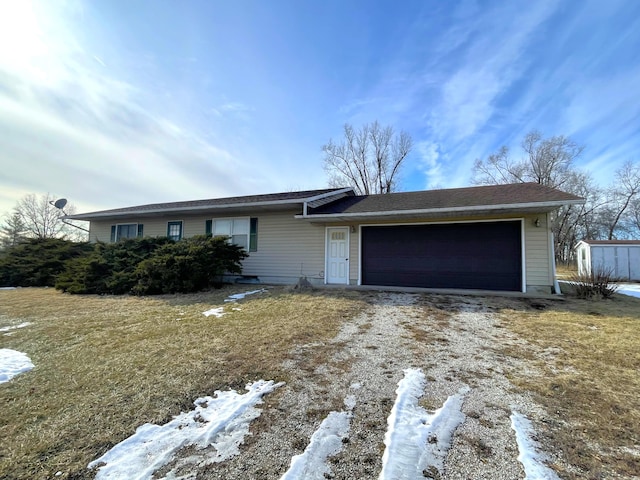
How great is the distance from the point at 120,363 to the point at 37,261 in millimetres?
11705

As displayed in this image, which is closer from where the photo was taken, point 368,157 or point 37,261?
point 37,261

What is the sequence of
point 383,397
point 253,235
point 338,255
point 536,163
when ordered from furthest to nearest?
1. point 536,163
2. point 253,235
3. point 338,255
4. point 383,397

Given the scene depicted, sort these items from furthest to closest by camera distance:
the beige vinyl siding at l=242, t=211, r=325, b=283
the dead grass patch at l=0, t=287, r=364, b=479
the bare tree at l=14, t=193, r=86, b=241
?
the bare tree at l=14, t=193, r=86, b=241 → the beige vinyl siding at l=242, t=211, r=325, b=283 → the dead grass patch at l=0, t=287, r=364, b=479

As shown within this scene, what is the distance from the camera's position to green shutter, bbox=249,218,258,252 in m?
10.9

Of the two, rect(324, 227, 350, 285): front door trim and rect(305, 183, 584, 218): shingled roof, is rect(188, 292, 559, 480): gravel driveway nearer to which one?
rect(305, 183, 584, 218): shingled roof

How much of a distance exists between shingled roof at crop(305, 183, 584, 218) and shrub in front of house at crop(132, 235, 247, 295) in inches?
129

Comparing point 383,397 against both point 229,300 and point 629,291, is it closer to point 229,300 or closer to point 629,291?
point 229,300

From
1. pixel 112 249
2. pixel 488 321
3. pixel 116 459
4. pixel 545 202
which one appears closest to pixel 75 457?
pixel 116 459

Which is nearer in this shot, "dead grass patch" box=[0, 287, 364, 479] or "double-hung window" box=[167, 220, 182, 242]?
"dead grass patch" box=[0, 287, 364, 479]

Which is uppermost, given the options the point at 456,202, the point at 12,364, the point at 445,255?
the point at 456,202

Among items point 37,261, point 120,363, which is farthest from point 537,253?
point 37,261

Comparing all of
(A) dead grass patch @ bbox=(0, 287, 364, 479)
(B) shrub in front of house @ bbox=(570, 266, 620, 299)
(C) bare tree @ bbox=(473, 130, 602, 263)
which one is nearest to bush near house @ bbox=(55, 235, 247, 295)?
(A) dead grass patch @ bbox=(0, 287, 364, 479)

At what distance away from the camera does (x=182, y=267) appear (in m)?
8.53

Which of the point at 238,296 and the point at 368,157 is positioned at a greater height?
the point at 368,157
